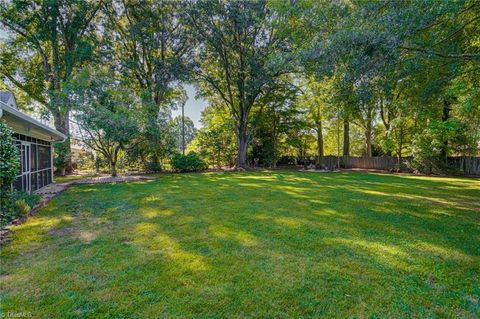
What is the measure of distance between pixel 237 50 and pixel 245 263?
15048 millimetres

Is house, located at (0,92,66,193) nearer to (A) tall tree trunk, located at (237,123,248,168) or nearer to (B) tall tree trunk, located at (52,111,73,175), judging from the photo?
(B) tall tree trunk, located at (52,111,73,175)

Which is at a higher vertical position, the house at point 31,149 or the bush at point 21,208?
the house at point 31,149

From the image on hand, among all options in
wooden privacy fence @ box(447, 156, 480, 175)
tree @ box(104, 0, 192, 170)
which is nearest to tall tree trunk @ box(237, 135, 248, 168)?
tree @ box(104, 0, 192, 170)

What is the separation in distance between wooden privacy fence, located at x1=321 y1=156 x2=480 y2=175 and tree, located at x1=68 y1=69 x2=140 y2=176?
14177 mm

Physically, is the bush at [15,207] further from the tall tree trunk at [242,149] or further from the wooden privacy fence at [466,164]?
the wooden privacy fence at [466,164]

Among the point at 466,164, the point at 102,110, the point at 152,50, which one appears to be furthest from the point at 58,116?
the point at 466,164

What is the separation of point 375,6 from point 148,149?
13985 mm

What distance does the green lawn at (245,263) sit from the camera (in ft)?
7.14

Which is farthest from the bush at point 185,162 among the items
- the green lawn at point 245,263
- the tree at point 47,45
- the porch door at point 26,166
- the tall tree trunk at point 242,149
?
the green lawn at point 245,263

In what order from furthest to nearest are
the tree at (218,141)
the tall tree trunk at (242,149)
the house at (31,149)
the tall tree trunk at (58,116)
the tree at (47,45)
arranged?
the tree at (218,141)
the tall tree trunk at (242,149)
the tree at (47,45)
the tall tree trunk at (58,116)
the house at (31,149)

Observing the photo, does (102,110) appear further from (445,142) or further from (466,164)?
(466,164)

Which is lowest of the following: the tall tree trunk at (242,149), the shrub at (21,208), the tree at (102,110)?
the shrub at (21,208)

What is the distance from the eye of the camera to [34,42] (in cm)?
1484

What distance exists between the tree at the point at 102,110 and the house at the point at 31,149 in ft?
5.08
